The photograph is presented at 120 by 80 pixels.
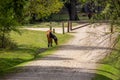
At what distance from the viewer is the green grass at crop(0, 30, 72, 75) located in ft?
90.7

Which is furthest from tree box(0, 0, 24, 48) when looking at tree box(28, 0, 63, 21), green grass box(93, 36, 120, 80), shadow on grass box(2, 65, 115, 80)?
tree box(28, 0, 63, 21)

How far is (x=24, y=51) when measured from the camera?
35.4 metres

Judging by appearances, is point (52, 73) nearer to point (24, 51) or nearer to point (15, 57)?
point (15, 57)

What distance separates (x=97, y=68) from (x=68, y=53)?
8.18 m

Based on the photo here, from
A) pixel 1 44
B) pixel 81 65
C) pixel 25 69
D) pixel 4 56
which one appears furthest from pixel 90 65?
pixel 1 44

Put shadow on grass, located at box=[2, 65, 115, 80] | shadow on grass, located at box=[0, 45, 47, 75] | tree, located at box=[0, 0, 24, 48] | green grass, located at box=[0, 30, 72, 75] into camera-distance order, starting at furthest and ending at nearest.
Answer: green grass, located at box=[0, 30, 72, 75], shadow on grass, located at box=[0, 45, 47, 75], tree, located at box=[0, 0, 24, 48], shadow on grass, located at box=[2, 65, 115, 80]

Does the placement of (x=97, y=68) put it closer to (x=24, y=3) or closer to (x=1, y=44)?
(x=24, y=3)

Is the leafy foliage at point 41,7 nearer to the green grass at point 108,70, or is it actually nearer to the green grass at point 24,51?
the green grass at point 24,51

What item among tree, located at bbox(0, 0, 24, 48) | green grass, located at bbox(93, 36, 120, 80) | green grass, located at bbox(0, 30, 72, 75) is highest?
tree, located at bbox(0, 0, 24, 48)

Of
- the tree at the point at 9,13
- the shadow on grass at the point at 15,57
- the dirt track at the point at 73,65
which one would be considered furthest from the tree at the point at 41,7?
the dirt track at the point at 73,65

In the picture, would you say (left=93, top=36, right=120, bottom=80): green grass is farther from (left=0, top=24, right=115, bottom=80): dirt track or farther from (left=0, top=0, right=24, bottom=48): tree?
(left=0, top=0, right=24, bottom=48): tree

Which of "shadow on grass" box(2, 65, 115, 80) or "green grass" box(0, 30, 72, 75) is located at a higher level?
"shadow on grass" box(2, 65, 115, 80)

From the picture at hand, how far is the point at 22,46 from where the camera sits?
40125mm

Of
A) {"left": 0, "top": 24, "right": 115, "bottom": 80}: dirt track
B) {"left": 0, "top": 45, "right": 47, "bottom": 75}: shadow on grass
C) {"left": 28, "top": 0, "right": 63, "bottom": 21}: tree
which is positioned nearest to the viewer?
Answer: {"left": 0, "top": 24, "right": 115, "bottom": 80}: dirt track
